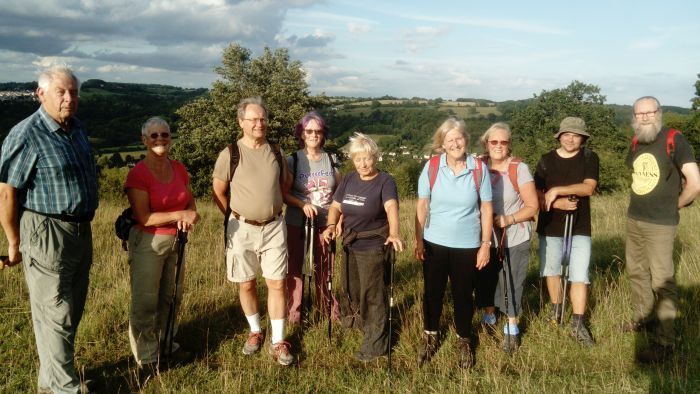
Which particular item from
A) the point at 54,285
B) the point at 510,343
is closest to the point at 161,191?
the point at 54,285

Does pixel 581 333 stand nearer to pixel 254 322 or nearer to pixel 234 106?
pixel 254 322

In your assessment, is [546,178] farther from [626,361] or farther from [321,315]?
[321,315]

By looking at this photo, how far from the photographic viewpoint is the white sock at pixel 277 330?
14.1 ft

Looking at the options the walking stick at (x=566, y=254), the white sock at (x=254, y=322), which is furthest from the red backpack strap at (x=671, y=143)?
the white sock at (x=254, y=322)

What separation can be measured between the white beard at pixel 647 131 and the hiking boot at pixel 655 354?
1.84m

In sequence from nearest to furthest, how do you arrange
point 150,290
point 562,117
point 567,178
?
point 150,290
point 567,178
point 562,117

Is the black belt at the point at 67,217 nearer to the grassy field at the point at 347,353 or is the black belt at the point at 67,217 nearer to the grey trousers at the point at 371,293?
the grassy field at the point at 347,353

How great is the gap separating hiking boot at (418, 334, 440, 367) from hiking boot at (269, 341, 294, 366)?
1145mm

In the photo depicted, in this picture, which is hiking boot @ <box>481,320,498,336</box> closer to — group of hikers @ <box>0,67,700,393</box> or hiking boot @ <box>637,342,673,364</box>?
group of hikers @ <box>0,67,700,393</box>

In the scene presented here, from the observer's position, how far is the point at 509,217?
4.28 m

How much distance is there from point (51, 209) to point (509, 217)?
3.61m

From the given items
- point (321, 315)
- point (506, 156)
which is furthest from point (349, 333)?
point (506, 156)

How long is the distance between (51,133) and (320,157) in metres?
2.34

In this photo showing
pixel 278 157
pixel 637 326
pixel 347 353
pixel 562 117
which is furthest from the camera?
pixel 562 117
